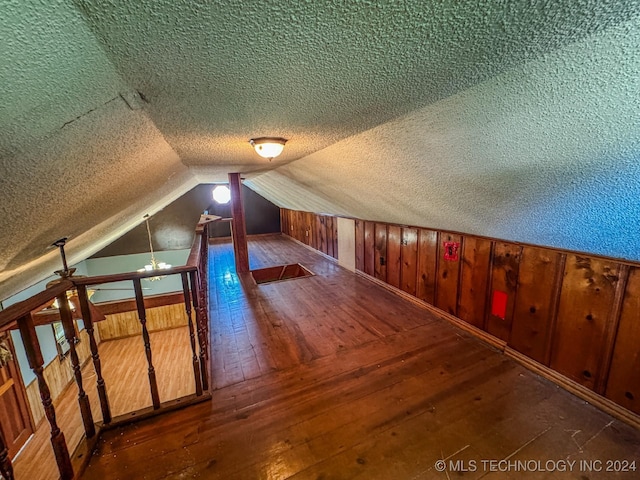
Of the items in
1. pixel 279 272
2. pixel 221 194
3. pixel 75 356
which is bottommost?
pixel 279 272

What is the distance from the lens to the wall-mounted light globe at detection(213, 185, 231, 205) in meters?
9.20

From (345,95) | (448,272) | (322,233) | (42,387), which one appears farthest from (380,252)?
(42,387)

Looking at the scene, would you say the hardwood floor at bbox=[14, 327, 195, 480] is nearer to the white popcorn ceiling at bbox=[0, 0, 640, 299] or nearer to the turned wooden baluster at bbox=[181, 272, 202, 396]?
the turned wooden baluster at bbox=[181, 272, 202, 396]

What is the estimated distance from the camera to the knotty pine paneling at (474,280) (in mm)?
2547

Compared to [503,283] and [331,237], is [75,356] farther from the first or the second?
[331,237]

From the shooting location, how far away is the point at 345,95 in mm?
1149

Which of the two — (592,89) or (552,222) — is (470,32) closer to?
(592,89)

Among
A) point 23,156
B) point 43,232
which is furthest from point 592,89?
point 43,232

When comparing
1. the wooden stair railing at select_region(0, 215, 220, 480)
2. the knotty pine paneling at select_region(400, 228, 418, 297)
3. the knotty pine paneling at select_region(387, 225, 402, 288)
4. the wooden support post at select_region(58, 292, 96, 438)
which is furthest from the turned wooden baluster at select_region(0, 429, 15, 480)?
the knotty pine paneling at select_region(387, 225, 402, 288)

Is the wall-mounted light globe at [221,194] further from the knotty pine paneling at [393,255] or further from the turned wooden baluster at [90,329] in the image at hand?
the turned wooden baluster at [90,329]

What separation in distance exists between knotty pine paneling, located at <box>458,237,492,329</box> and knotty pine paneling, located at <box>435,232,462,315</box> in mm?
71

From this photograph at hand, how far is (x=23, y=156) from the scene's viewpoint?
0.85 m

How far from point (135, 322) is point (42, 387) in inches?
226

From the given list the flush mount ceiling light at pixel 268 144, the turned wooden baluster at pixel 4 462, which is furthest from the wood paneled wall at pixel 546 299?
the turned wooden baluster at pixel 4 462
